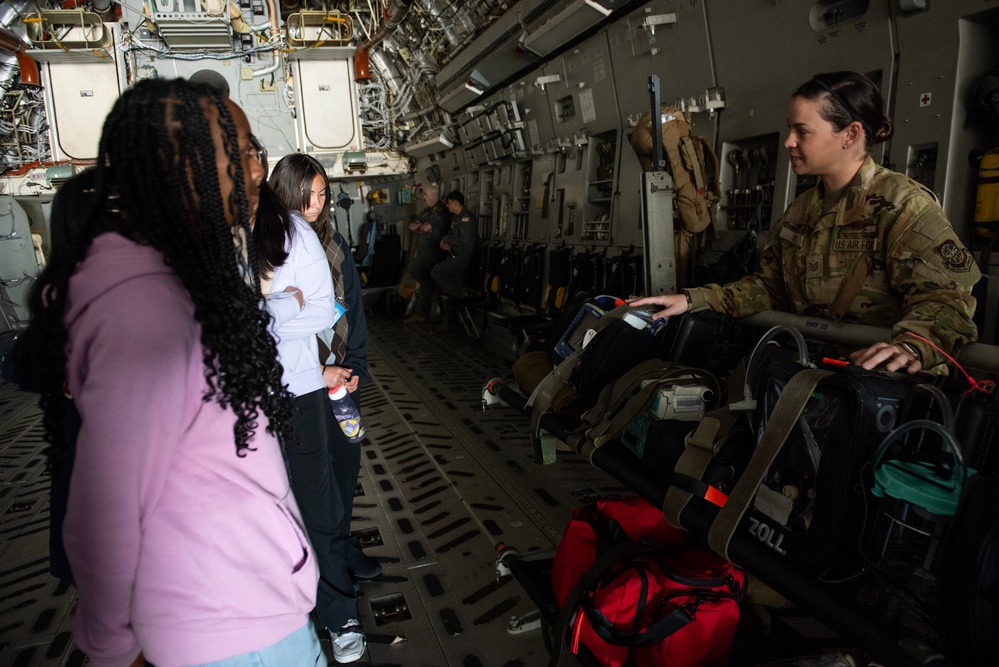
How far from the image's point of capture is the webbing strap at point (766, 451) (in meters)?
1.60

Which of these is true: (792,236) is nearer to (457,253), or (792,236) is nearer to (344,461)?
(344,461)

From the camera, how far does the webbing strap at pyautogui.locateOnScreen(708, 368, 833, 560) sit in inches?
62.9

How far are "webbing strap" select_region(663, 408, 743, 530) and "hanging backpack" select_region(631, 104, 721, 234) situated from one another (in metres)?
2.77

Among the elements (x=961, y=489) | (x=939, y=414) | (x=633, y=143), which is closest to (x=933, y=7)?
(x=633, y=143)

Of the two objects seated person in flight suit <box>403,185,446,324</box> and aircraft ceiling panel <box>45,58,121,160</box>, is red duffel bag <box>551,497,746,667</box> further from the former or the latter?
aircraft ceiling panel <box>45,58,121,160</box>

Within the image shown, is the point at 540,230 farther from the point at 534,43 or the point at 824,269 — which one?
the point at 824,269

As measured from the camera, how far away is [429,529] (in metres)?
3.38

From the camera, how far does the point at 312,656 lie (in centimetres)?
123

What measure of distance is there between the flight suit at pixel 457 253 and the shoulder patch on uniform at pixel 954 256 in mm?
7217

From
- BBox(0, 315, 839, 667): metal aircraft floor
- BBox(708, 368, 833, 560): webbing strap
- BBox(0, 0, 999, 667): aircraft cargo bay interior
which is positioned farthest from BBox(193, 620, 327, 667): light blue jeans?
BBox(0, 315, 839, 667): metal aircraft floor

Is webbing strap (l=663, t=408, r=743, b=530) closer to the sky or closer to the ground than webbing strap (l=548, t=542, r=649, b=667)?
→ closer to the sky

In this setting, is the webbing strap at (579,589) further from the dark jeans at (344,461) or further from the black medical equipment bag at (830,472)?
the dark jeans at (344,461)

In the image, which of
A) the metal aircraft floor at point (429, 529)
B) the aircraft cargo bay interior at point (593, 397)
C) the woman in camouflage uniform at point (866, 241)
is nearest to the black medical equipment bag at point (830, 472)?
the aircraft cargo bay interior at point (593, 397)

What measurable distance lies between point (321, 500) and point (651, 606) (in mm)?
1203
